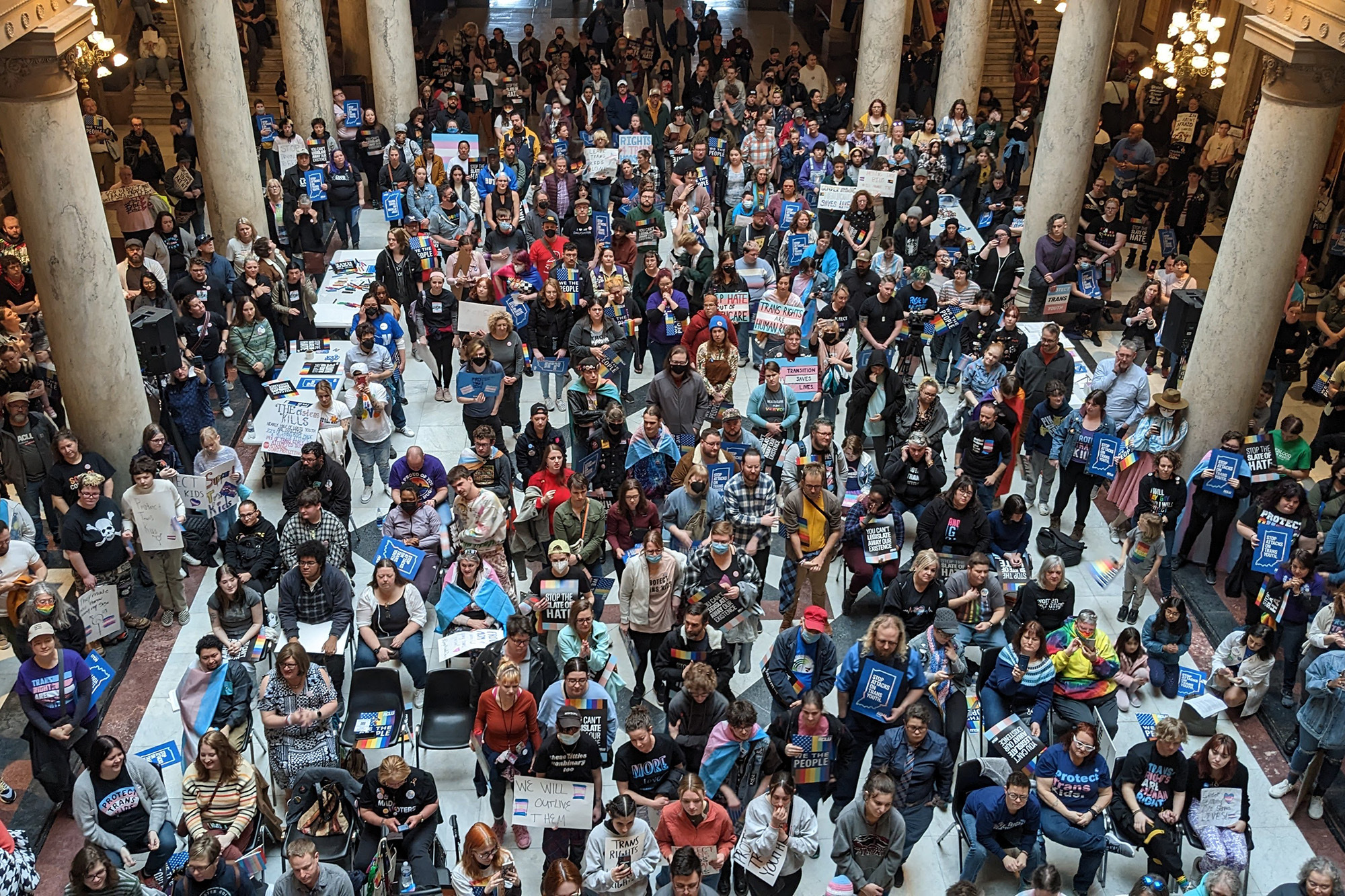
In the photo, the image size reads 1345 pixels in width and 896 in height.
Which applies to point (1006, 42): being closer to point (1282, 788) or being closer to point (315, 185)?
point (315, 185)

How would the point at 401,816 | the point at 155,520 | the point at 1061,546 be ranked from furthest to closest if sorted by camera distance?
the point at 1061,546, the point at 155,520, the point at 401,816

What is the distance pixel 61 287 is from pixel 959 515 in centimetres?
867

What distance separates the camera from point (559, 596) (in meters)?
10.4

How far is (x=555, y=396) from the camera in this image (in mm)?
15953

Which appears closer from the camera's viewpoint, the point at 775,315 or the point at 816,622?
the point at 816,622

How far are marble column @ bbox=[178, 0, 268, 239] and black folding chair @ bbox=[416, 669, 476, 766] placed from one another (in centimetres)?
1036

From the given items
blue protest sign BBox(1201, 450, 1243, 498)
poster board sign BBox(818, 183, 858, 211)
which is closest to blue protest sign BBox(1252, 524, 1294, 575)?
blue protest sign BBox(1201, 450, 1243, 498)

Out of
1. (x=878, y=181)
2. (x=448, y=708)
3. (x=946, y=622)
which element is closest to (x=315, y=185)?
(x=878, y=181)

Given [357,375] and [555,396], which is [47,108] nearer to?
[357,375]

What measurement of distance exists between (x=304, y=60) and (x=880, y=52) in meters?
9.43

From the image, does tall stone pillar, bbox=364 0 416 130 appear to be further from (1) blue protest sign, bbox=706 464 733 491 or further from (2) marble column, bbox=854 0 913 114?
(1) blue protest sign, bbox=706 464 733 491

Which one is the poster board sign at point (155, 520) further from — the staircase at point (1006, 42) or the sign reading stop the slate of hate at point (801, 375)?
the staircase at point (1006, 42)

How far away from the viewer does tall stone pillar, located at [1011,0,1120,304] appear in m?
17.8

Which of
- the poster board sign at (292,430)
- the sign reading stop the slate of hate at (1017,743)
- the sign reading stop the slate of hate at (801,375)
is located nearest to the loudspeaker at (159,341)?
the poster board sign at (292,430)
